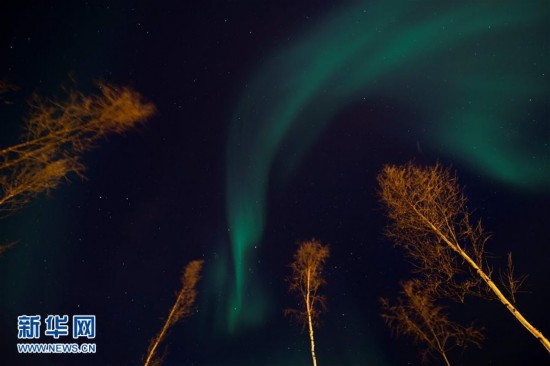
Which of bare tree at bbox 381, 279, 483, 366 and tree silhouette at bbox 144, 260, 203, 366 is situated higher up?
tree silhouette at bbox 144, 260, 203, 366

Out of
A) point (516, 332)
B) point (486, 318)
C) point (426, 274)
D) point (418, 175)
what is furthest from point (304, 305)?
point (516, 332)

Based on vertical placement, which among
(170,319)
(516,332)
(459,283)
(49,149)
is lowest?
(516,332)

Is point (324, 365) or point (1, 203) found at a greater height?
point (1, 203)

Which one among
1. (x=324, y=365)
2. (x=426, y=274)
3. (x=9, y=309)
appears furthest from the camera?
(x=324, y=365)

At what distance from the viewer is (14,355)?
21.8 metres

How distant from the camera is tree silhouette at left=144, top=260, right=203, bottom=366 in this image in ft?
50.8

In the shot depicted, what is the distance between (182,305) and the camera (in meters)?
17.2

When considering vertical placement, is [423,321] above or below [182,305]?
below

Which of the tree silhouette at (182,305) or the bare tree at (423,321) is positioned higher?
the tree silhouette at (182,305)

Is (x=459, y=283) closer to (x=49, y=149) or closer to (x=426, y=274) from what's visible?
(x=426, y=274)

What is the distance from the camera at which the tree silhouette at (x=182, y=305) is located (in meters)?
15.5

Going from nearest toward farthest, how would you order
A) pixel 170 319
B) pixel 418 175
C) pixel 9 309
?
pixel 418 175 < pixel 170 319 < pixel 9 309

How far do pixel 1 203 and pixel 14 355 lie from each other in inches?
1052

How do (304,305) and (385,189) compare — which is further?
(304,305)
